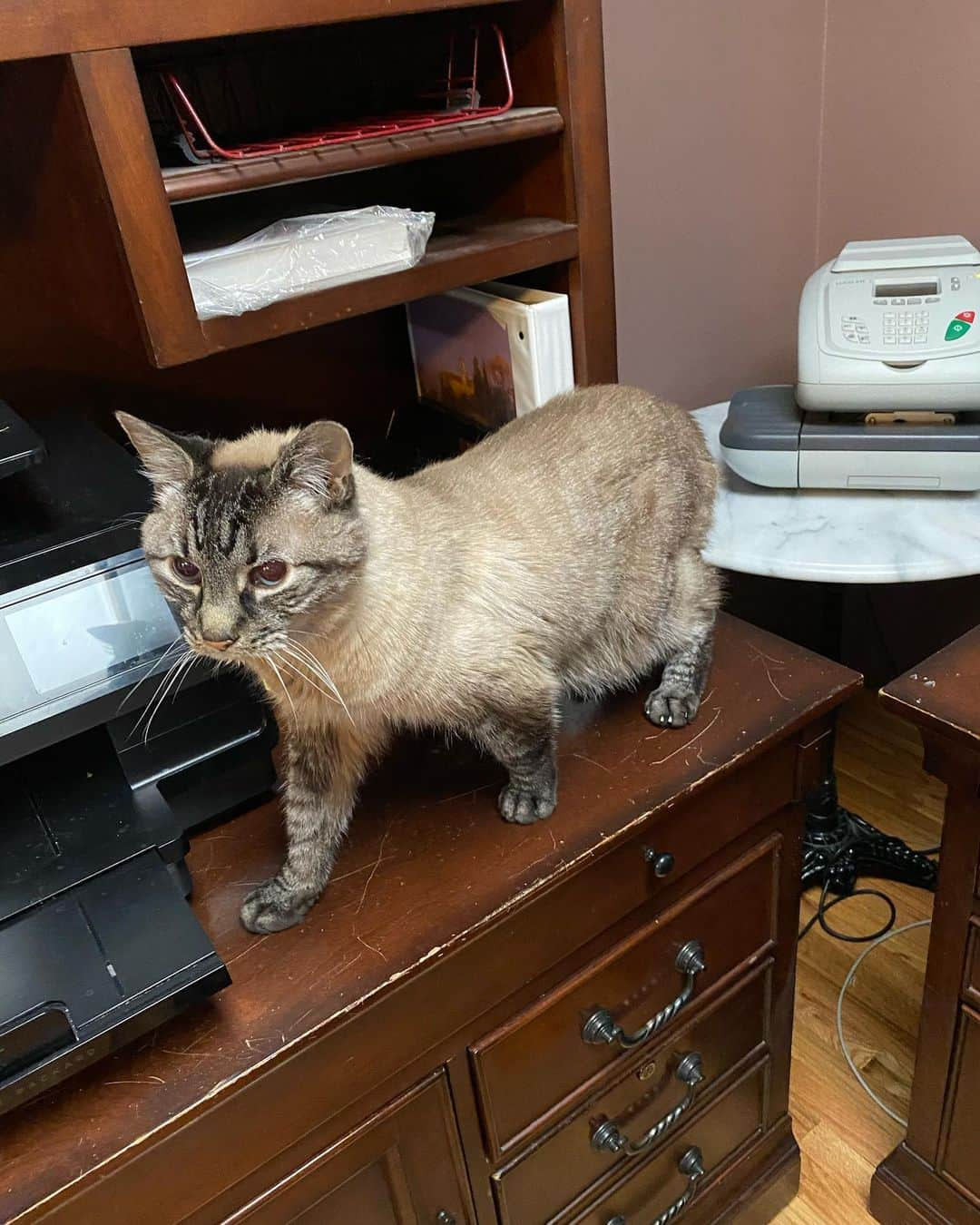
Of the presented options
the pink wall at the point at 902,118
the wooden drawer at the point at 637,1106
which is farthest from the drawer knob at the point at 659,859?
the pink wall at the point at 902,118

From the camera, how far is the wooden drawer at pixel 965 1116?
43.6 inches

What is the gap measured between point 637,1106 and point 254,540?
0.80 m

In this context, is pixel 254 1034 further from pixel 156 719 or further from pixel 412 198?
pixel 412 198

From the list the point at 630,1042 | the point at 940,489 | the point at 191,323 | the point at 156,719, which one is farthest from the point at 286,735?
the point at 940,489

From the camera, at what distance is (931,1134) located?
1.21 meters

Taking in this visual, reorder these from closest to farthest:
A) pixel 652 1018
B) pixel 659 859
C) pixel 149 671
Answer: pixel 149 671
pixel 659 859
pixel 652 1018

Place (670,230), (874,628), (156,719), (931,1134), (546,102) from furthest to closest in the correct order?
(874,628)
(670,230)
(931,1134)
(546,102)
(156,719)

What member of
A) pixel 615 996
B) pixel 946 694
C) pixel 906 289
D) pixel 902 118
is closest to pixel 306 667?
pixel 615 996

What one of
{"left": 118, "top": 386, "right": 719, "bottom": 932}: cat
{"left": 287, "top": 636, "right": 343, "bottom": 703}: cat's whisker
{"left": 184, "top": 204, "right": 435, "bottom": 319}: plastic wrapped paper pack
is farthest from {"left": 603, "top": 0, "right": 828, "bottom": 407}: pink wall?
{"left": 287, "top": 636, "right": 343, "bottom": 703}: cat's whisker

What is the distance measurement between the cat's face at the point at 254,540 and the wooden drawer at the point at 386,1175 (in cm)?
43

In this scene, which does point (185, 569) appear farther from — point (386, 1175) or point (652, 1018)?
point (652, 1018)

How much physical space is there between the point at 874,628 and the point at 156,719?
5.16 ft

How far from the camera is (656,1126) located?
1.09 metres

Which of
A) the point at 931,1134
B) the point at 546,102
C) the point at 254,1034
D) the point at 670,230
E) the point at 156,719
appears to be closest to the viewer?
the point at 254,1034
